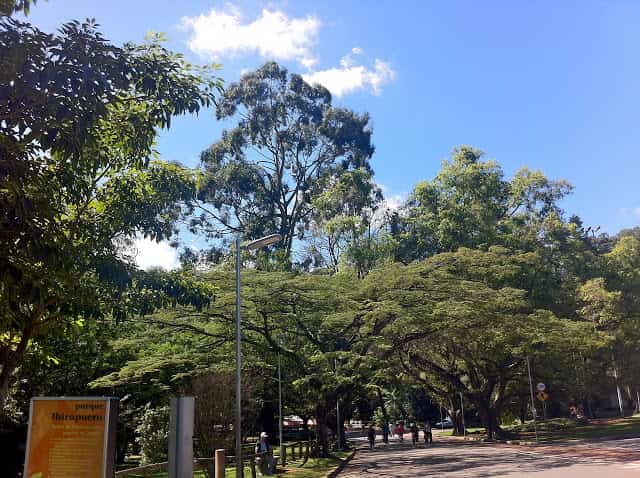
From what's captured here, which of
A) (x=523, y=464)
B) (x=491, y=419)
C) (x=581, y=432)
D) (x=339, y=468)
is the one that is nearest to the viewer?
(x=523, y=464)

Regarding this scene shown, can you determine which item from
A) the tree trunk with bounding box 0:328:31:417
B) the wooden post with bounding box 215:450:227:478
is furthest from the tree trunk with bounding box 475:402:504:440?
the tree trunk with bounding box 0:328:31:417

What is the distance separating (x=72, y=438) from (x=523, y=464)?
16027 mm

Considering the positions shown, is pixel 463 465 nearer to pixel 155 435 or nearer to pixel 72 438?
pixel 155 435

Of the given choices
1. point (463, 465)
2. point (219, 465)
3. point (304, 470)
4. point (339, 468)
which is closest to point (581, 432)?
point (463, 465)

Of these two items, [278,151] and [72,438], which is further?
[278,151]

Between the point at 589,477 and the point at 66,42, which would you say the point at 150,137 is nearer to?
the point at 66,42

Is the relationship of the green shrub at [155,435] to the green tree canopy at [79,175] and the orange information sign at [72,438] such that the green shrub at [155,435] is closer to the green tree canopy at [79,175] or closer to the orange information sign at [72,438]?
the green tree canopy at [79,175]

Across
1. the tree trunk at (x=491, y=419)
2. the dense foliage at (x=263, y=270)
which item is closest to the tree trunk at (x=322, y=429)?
the dense foliage at (x=263, y=270)

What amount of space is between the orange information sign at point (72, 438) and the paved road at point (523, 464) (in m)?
12.1

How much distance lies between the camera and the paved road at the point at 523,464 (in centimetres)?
1582

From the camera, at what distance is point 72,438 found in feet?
23.4

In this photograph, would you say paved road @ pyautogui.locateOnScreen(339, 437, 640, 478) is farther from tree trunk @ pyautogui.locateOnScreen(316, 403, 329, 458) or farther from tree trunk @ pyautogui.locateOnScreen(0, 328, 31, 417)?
tree trunk @ pyautogui.locateOnScreen(0, 328, 31, 417)

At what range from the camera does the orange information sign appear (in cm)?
696

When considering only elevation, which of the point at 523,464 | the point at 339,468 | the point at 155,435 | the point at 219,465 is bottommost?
the point at 339,468
